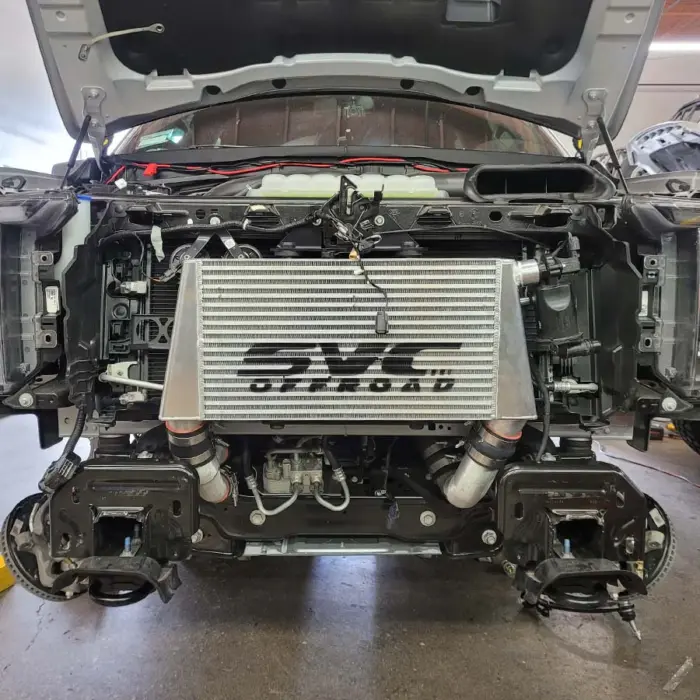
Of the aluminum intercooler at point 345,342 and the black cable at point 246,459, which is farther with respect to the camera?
the black cable at point 246,459

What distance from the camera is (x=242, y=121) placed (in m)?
2.58

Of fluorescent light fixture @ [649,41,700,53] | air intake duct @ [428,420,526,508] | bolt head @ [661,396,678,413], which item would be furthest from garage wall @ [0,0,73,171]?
fluorescent light fixture @ [649,41,700,53]

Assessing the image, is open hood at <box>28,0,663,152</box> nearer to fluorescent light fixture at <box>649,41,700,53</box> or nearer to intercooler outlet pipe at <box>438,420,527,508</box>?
intercooler outlet pipe at <box>438,420,527,508</box>

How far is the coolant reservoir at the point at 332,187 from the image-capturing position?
5.94 ft

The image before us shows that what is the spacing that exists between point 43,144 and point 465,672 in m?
8.12

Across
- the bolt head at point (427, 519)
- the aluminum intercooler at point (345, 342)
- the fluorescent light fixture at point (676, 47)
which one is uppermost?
the fluorescent light fixture at point (676, 47)

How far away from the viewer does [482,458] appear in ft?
5.28

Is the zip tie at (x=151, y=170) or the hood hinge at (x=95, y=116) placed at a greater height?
the hood hinge at (x=95, y=116)

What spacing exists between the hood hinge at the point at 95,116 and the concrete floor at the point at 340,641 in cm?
199

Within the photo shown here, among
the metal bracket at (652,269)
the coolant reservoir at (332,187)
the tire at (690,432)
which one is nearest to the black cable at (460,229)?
the coolant reservoir at (332,187)

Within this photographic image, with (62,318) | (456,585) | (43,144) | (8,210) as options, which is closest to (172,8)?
(8,210)

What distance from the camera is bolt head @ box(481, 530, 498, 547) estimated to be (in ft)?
6.26

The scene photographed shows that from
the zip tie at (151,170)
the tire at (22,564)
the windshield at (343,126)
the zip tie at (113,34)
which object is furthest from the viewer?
the windshield at (343,126)

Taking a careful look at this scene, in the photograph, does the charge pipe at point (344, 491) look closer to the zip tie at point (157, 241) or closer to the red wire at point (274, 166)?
the zip tie at point (157, 241)
